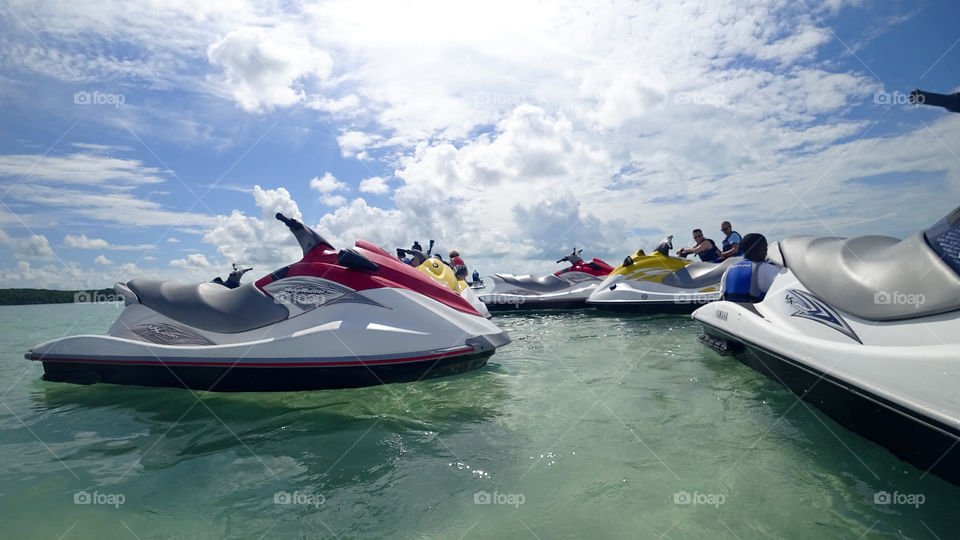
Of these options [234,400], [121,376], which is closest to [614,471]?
[234,400]

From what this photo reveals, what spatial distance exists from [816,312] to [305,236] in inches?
166

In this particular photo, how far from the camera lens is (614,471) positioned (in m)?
2.50

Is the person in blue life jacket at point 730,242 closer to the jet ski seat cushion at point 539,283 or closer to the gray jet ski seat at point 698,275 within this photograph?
the gray jet ski seat at point 698,275

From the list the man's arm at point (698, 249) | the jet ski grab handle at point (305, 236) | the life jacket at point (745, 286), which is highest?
the jet ski grab handle at point (305, 236)

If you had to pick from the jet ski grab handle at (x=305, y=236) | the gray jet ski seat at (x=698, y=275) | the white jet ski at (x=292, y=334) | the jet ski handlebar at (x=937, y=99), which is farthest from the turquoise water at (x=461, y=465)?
the gray jet ski seat at (x=698, y=275)

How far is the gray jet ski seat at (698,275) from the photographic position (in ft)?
32.2

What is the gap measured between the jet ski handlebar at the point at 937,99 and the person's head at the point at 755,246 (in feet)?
8.91

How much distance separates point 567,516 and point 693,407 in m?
1.91

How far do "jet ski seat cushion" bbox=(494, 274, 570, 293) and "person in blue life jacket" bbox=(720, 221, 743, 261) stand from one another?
4.20 metres

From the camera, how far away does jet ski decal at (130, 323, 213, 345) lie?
162 inches

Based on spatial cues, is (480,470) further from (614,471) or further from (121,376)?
(121,376)

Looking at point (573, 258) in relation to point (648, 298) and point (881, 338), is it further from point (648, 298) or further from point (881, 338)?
point (881, 338)

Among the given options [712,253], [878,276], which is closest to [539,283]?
[712,253]

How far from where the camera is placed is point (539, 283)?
1316 centimetres
